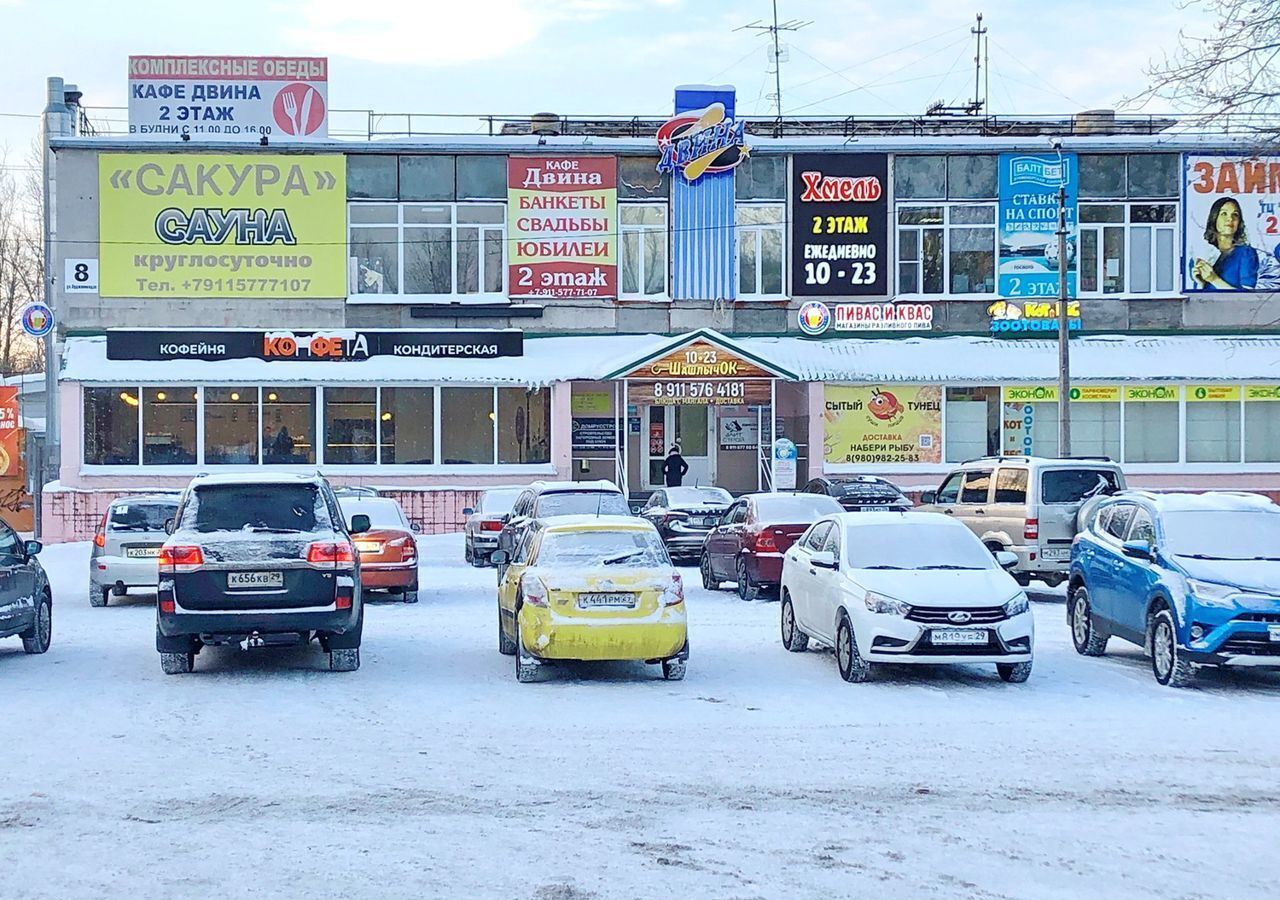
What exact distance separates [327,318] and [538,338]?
5105 millimetres

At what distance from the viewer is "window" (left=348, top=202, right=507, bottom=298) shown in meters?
37.8

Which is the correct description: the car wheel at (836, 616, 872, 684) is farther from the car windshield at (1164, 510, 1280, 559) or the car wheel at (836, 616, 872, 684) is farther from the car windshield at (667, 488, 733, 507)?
the car windshield at (667, 488, 733, 507)

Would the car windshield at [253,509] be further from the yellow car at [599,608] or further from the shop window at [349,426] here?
the shop window at [349,426]

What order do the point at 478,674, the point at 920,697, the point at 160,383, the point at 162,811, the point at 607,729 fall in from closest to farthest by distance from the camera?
the point at 162,811 < the point at 607,729 < the point at 920,697 < the point at 478,674 < the point at 160,383

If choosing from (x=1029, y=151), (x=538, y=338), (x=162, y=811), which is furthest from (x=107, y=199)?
(x=162, y=811)

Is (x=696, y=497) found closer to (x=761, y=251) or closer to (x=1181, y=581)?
(x=761, y=251)

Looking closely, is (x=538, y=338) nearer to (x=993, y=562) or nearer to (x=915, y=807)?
(x=993, y=562)

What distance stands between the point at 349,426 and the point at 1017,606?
1016 inches

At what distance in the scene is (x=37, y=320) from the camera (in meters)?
32.9

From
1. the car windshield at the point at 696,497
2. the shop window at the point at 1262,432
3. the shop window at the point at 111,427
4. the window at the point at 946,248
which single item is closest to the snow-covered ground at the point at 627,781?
the car windshield at the point at 696,497

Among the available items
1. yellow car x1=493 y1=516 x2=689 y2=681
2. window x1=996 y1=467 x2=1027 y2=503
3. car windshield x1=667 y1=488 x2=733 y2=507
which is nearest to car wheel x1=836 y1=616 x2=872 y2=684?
yellow car x1=493 y1=516 x2=689 y2=681

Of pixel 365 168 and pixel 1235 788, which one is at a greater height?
pixel 365 168

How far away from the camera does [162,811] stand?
8539 mm

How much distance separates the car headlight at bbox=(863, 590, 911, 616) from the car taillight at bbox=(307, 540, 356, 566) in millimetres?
4646
